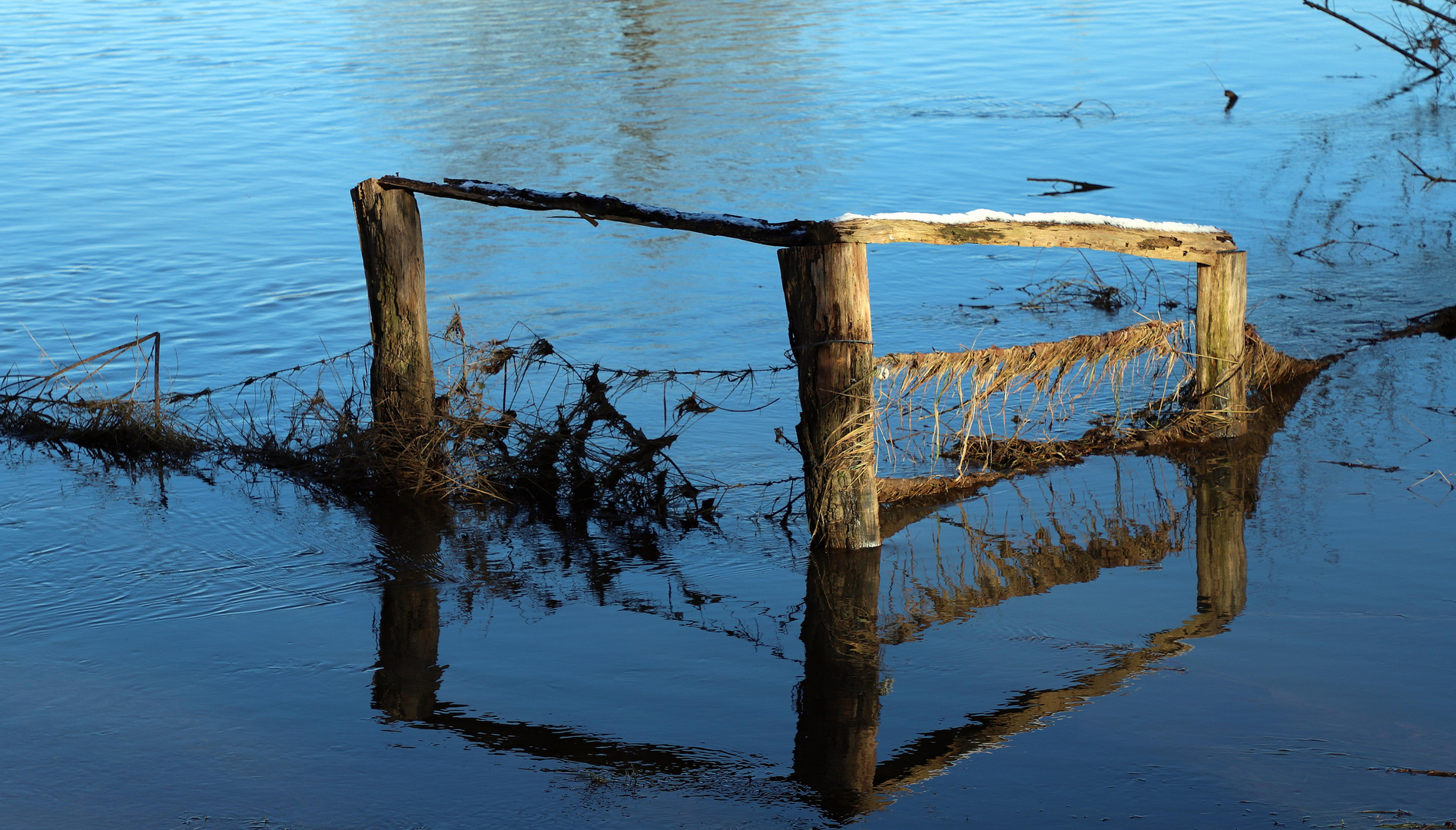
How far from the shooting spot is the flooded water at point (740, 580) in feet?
14.1

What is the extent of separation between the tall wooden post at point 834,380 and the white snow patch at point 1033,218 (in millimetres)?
245

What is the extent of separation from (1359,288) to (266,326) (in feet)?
29.7

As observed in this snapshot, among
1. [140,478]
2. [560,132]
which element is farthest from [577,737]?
[560,132]

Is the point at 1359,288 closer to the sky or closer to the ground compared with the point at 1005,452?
closer to the sky

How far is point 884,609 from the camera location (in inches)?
222

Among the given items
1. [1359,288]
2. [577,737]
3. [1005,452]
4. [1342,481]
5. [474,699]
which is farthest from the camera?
[1359,288]

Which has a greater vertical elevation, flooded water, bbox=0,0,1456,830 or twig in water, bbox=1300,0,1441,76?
twig in water, bbox=1300,0,1441,76

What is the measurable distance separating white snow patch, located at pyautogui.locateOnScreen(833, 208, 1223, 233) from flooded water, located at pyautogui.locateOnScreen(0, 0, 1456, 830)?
139 centimetres

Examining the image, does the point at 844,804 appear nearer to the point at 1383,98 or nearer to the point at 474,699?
the point at 474,699

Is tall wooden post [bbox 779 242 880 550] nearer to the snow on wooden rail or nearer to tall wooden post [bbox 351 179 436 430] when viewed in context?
the snow on wooden rail

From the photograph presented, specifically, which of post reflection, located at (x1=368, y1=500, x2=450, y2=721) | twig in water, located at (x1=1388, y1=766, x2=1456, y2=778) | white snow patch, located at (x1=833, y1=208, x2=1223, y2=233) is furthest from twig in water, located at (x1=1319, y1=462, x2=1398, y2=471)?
post reflection, located at (x1=368, y1=500, x2=450, y2=721)

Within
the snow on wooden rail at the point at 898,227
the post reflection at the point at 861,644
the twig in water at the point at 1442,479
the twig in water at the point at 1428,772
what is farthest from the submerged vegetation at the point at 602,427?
the twig in water at the point at 1428,772

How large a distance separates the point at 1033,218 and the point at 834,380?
1.34 m

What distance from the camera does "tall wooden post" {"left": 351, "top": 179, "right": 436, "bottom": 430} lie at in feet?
21.9
